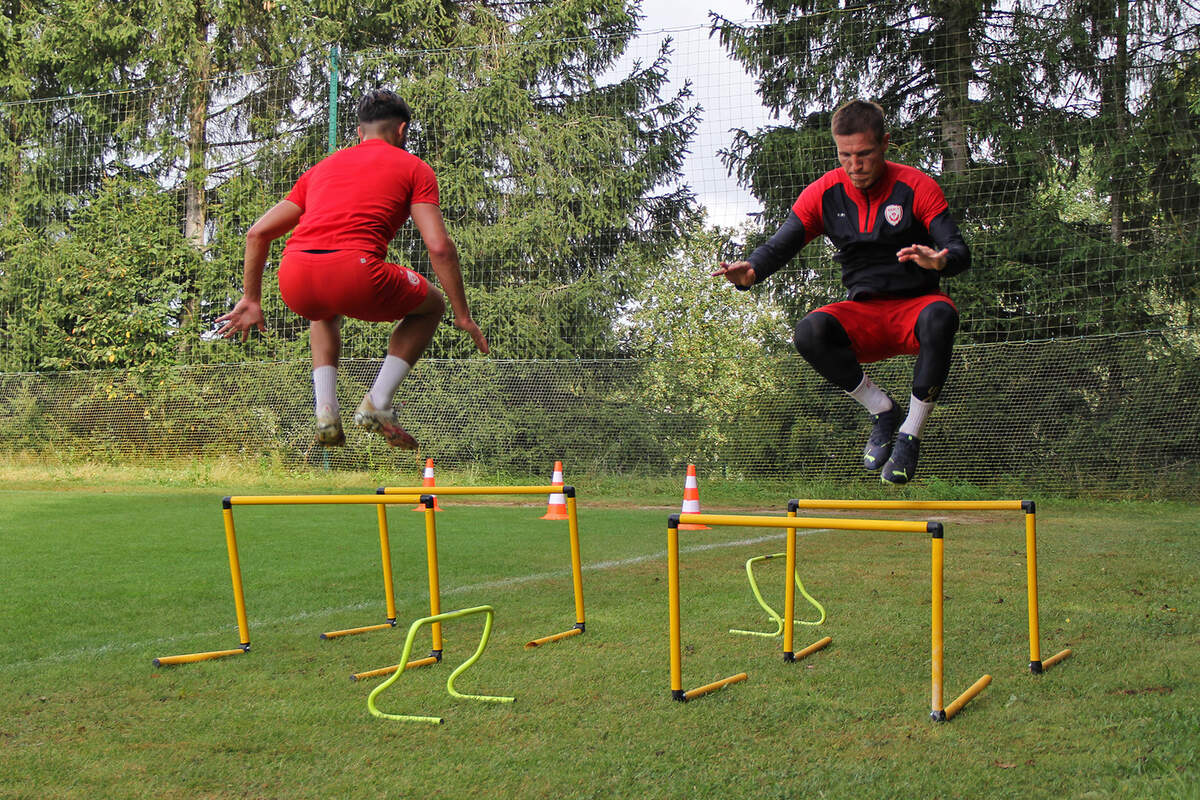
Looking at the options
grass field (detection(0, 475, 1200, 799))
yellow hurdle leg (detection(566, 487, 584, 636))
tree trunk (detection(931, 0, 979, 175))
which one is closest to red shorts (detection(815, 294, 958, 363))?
grass field (detection(0, 475, 1200, 799))

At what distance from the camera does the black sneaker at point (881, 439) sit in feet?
12.8

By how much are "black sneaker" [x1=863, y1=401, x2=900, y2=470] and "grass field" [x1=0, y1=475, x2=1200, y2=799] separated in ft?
3.19

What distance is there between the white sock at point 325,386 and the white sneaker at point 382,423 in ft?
0.42

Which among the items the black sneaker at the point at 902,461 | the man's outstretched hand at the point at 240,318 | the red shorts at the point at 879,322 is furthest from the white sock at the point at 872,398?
the man's outstretched hand at the point at 240,318

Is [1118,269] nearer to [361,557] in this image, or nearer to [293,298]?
[361,557]

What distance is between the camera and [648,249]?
15070mm

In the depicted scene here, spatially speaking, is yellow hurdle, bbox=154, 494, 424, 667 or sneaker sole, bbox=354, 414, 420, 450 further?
yellow hurdle, bbox=154, 494, 424, 667

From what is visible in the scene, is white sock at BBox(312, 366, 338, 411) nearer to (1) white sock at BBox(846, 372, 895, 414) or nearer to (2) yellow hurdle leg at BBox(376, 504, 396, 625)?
(2) yellow hurdle leg at BBox(376, 504, 396, 625)

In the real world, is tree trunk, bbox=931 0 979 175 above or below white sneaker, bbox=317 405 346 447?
above

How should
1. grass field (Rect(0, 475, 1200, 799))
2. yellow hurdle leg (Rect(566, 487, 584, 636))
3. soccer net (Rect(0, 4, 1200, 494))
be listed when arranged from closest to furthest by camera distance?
grass field (Rect(0, 475, 1200, 799)) → yellow hurdle leg (Rect(566, 487, 584, 636)) → soccer net (Rect(0, 4, 1200, 494))

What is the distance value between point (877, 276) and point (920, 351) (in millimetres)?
363

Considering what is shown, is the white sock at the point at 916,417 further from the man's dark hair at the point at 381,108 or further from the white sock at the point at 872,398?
the man's dark hair at the point at 381,108

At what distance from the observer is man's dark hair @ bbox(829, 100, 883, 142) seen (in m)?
3.83

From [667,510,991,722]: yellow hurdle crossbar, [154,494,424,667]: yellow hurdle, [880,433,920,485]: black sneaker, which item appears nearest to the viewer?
[880,433,920,485]: black sneaker
